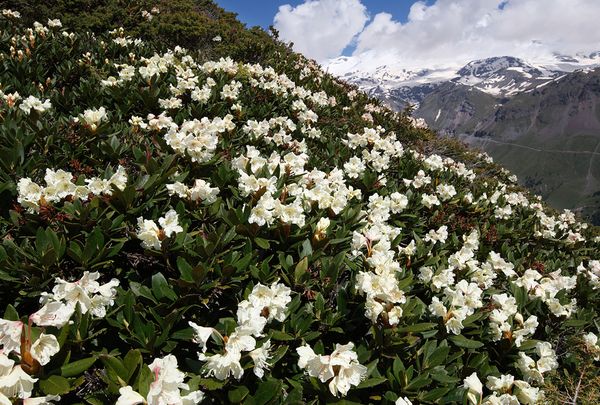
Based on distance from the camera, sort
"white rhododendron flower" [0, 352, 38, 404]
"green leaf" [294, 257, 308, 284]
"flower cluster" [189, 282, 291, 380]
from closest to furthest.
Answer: "white rhododendron flower" [0, 352, 38, 404], "flower cluster" [189, 282, 291, 380], "green leaf" [294, 257, 308, 284]

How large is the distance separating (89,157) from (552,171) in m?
213

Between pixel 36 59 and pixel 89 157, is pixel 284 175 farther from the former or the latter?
pixel 36 59

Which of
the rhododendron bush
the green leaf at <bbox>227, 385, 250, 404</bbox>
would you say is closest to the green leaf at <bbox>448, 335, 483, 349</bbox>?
the rhododendron bush

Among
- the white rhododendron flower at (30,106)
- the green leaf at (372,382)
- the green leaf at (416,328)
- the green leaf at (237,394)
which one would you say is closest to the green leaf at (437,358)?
the green leaf at (416,328)

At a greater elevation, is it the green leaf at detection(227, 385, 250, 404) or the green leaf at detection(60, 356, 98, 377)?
the green leaf at detection(60, 356, 98, 377)

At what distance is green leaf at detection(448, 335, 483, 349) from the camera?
257cm

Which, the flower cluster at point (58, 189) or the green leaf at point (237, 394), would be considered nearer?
the green leaf at point (237, 394)

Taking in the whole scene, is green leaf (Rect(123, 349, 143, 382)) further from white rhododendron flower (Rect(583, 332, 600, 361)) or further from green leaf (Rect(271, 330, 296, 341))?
white rhododendron flower (Rect(583, 332, 600, 361))

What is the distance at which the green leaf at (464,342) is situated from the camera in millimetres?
2568

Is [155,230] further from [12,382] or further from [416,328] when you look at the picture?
[416,328]

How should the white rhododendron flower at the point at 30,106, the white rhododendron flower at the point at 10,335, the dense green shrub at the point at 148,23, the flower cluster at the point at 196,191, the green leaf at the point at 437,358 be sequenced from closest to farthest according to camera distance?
1. the white rhododendron flower at the point at 10,335
2. the green leaf at the point at 437,358
3. the flower cluster at the point at 196,191
4. the white rhododendron flower at the point at 30,106
5. the dense green shrub at the point at 148,23

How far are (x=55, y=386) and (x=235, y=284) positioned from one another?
1.03 meters

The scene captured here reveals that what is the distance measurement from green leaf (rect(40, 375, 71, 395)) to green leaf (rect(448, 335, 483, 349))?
7.35 ft

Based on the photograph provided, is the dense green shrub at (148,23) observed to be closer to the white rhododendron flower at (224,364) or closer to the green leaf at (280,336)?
the green leaf at (280,336)
